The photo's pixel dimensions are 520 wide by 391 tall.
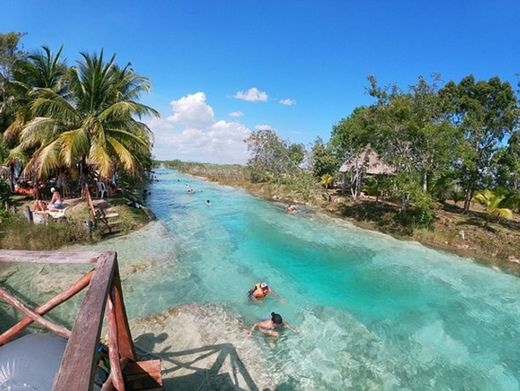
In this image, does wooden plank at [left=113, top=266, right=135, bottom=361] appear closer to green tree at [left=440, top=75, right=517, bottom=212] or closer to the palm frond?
the palm frond

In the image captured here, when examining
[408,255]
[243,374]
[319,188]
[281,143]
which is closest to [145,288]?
[243,374]

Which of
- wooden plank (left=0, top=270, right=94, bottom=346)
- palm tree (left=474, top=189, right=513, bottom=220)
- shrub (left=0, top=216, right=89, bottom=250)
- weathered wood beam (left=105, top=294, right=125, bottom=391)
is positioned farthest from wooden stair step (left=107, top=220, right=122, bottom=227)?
palm tree (left=474, top=189, right=513, bottom=220)

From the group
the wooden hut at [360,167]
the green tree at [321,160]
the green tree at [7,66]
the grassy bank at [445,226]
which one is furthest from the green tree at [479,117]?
the green tree at [7,66]

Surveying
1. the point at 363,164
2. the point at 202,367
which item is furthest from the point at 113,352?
the point at 363,164

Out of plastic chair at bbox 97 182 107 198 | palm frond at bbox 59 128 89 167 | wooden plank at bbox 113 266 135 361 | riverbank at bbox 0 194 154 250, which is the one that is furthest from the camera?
plastic chair at bbox 97 182 107 198

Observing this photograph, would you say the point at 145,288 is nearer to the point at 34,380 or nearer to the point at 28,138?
the point at 34,380

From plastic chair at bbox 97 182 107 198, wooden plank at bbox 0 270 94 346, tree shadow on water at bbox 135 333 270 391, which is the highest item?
wooden plank at bbox 0 270 94 346

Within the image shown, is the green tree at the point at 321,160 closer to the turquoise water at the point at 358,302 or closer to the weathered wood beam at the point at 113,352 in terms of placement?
the turquoise water at the point at 358,302
